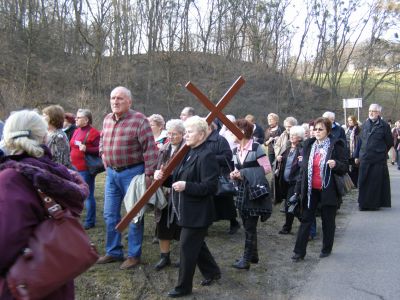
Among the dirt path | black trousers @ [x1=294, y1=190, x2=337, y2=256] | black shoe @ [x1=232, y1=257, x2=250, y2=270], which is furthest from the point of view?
black trousers @ [x1=294, y1=190, x2=337, y2=256]

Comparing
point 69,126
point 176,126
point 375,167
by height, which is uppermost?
point 176,126

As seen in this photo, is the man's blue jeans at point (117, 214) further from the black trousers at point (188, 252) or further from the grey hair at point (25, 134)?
the grey hair at point (25, 134)

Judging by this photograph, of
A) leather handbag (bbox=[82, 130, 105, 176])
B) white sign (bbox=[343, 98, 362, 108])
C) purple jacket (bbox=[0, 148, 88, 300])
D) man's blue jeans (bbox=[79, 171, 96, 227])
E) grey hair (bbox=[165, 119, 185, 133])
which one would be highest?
white sign (bbox=[343, 98, 362, 108])

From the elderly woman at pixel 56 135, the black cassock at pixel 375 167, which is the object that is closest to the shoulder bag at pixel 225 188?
the elderly woman at pixel 56 135

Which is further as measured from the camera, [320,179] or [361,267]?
[320,179]

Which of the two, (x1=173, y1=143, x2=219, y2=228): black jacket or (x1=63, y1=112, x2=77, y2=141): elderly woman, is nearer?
(x1=173, y1=143, x2=219, y2=228): black jacket

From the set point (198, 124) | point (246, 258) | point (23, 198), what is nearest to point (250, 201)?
point (246, 258)

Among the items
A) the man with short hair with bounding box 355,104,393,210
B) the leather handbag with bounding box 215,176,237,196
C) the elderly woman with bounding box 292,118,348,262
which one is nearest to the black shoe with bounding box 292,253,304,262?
the elderly woman with bounding box 292,118,348,262

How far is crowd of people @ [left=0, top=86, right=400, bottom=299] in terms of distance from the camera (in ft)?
8.45

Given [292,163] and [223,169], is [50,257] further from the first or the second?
[292,163]

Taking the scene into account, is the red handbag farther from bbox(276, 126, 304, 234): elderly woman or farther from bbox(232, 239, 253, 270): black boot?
bbox(276, 126, 304, 234): elderly woman

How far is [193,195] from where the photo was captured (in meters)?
4.33

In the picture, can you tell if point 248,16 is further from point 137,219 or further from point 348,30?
point 137,219

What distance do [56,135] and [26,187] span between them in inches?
139
